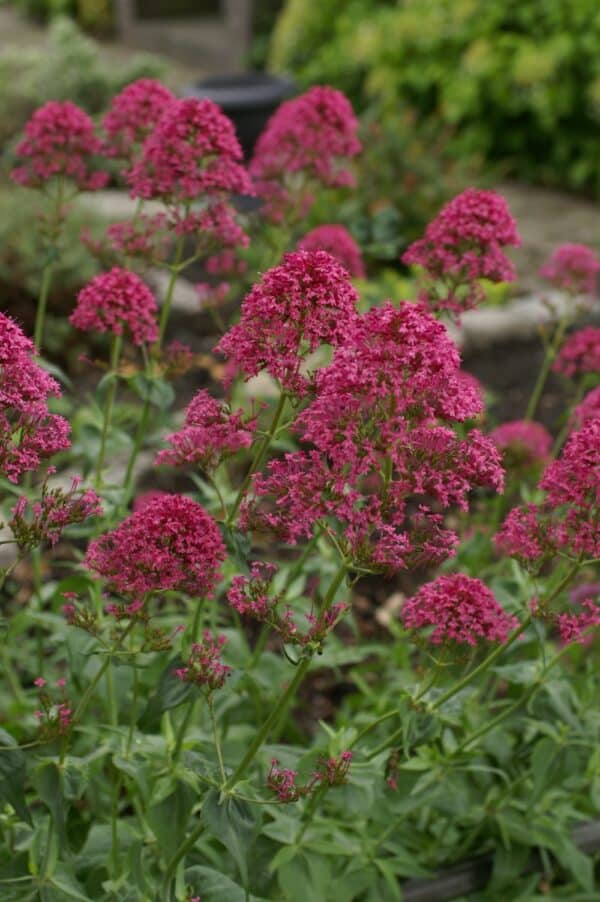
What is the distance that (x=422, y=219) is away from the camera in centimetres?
797

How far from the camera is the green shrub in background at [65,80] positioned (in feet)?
32.1

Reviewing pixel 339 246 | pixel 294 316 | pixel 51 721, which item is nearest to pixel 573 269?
pixel 339 246

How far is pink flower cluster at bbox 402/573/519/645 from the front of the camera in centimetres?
220

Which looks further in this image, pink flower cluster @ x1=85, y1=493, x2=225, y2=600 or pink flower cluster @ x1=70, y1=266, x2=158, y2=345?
pink flower cluster @ x1=70, y1=266, x2=158, y2=345

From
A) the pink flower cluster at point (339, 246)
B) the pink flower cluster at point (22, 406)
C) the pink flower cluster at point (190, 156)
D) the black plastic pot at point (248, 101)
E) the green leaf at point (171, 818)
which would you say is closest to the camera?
the pink flower cluster at point (22, 406)

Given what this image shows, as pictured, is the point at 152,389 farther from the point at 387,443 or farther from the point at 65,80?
the point at 65,80

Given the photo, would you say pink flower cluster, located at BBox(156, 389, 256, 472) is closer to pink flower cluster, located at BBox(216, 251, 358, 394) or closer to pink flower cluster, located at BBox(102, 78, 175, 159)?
pink flower cluster, located at BBox(216, 251, 358, 394)

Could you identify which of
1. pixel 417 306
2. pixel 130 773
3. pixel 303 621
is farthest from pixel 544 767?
pixel 417 306

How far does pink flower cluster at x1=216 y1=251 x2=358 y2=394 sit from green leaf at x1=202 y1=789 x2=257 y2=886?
73cm

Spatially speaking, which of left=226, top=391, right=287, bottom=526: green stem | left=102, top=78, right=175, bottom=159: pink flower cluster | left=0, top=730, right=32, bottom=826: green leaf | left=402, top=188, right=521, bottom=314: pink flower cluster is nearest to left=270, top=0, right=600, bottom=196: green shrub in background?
left=102, top=78, right=175, bottom=159: pink flower cluster

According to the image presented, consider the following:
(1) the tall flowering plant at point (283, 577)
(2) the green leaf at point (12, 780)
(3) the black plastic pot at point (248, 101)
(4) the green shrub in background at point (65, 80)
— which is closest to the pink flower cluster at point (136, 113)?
(1) the tall flowering plant at point (283, 577)

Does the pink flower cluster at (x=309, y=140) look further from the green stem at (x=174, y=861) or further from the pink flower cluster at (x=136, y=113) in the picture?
the green stem at (x=174, y=861)

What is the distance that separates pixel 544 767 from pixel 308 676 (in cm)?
155

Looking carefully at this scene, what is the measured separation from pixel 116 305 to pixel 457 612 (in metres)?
0.94
